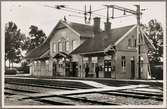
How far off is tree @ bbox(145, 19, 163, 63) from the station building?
8 centimetres

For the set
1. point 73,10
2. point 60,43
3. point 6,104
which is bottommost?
point 6,104

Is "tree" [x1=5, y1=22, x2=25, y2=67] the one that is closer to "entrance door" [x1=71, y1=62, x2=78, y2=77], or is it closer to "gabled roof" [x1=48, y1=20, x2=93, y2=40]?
"gabled roof" [x1=48, y1=20, x2=93, y2=40]

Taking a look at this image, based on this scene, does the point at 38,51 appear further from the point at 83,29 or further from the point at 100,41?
the point at 100,41

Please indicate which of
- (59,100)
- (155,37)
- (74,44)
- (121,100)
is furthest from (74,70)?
(155,37)

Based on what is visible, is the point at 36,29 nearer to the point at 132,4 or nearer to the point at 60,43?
the point at 60,43

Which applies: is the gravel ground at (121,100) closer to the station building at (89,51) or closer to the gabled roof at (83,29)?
the station building at (89,51)

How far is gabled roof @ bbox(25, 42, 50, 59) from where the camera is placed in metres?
6.92

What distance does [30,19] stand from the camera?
6.81 metres

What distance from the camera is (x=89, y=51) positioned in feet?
Result: 25.1

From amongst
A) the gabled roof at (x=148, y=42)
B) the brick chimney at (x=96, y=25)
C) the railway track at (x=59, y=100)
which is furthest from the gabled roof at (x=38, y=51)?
the gabled roof at (x=148, y=42)

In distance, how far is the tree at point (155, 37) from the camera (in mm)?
6711

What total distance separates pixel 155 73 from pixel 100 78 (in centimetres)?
90

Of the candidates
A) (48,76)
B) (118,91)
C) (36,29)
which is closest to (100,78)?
(118,91)

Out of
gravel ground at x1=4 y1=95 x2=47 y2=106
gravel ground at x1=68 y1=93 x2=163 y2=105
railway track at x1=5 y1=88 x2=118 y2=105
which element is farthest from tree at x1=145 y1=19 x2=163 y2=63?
gravel ground at x1=4 y1=95 x2=47 y2=106
